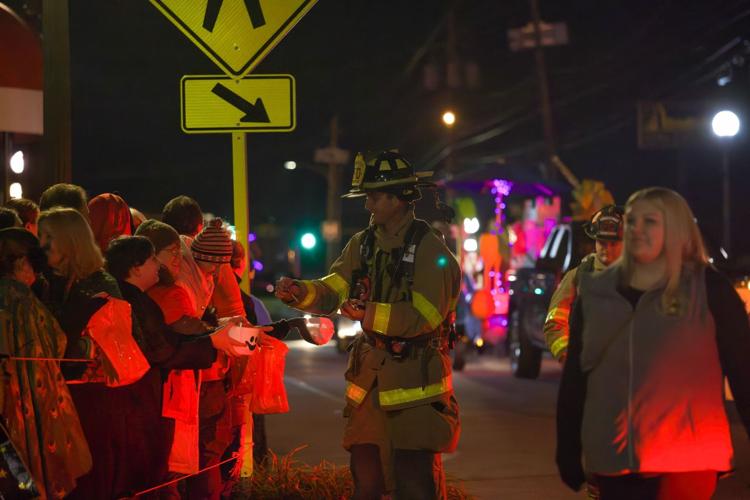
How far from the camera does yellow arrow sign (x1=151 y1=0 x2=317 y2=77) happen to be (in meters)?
7.32

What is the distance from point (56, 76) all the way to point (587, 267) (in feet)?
11.8

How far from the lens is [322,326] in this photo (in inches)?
257

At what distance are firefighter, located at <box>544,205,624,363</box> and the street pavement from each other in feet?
7.47

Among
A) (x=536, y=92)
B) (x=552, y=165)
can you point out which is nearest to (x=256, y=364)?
(x=552, y=165)

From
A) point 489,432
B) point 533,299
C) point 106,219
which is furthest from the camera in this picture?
point 533,299

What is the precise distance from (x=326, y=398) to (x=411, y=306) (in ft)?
31.7

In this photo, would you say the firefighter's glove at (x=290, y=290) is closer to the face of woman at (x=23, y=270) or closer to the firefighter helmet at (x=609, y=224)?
the face of woman at (x=23, y=270)

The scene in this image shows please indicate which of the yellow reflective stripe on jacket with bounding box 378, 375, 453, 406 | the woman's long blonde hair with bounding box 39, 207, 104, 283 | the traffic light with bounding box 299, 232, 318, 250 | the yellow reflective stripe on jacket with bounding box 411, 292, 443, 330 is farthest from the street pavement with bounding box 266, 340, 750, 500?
the traffic light with bounding box 299, 232, 318, 250

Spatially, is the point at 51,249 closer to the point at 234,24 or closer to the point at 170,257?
the point at 170,257

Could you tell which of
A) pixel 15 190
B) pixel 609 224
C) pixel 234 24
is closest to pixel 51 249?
pixel 234 24

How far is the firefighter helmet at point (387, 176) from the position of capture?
6.21 m

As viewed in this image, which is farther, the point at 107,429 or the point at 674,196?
the point at 107,429

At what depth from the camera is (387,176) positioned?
624 cm

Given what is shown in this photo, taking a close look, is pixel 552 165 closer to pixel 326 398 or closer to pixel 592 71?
pixel 592 71
